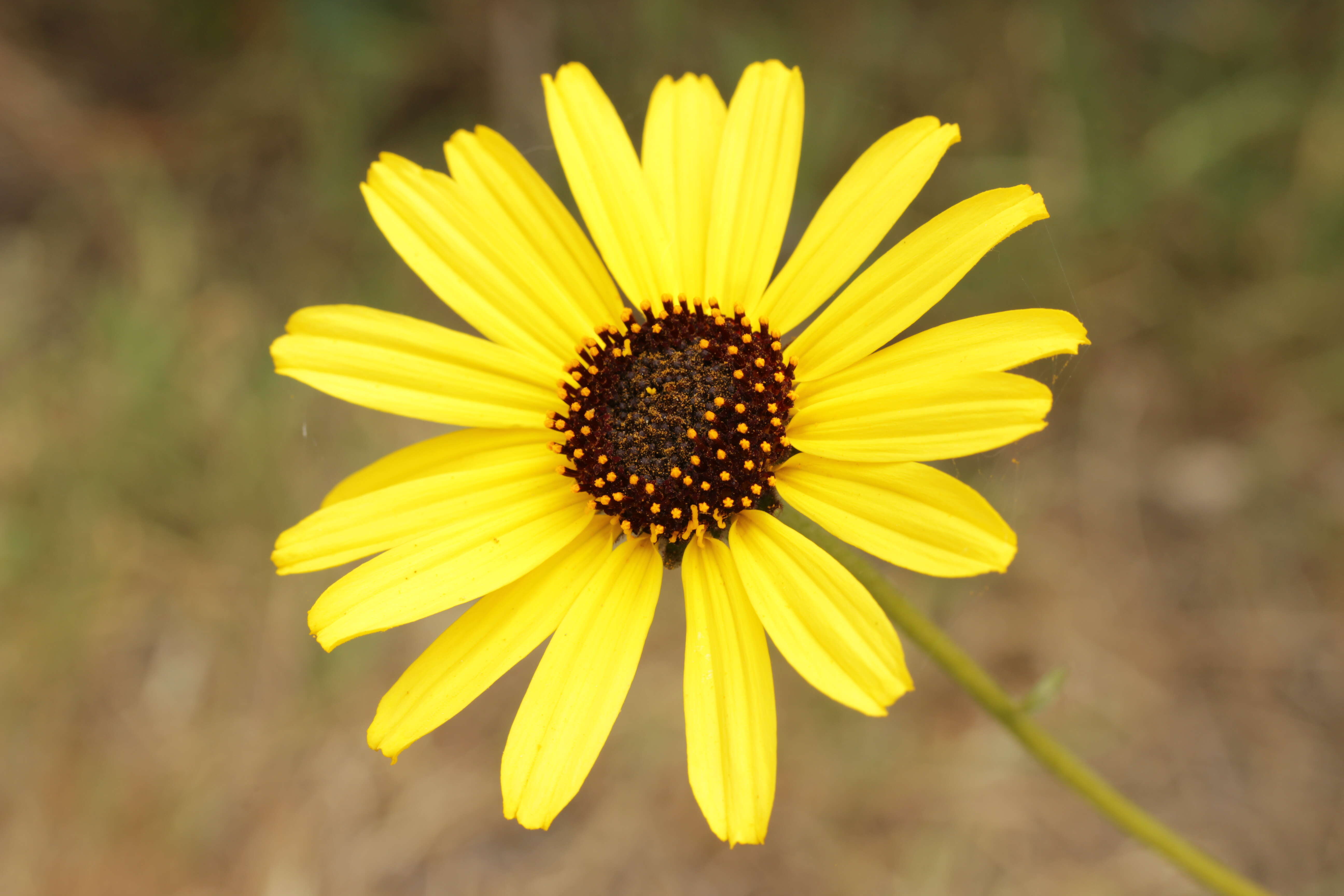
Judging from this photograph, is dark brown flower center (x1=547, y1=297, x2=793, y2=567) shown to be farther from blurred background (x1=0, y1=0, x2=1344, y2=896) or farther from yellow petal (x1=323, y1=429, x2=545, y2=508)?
blurred background (x1=0, y1=0, x2=1344, y2=896)

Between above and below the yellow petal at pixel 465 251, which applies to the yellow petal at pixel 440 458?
below

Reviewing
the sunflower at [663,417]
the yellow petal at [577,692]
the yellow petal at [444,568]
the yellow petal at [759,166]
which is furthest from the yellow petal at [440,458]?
the yellow petal at [759,166]

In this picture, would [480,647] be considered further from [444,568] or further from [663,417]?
[663,417]

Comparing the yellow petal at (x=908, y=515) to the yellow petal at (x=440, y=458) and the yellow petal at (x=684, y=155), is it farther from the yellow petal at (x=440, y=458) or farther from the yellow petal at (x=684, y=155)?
the yellow petal at (x=440, y=458)

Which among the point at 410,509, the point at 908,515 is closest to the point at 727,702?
the point at 908,515

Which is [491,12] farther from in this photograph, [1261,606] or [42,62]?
[1261,606]

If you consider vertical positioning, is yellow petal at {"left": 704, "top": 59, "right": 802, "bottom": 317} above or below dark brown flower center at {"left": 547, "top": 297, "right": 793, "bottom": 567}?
above

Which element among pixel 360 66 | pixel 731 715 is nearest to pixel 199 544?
pixel 360 66

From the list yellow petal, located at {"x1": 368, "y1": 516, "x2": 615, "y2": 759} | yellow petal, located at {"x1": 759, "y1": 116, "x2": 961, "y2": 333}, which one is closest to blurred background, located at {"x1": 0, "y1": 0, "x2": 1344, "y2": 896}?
yellow petal, located at {"x1": 759, "y1": 116, "x2": 961, "y2": 333}
